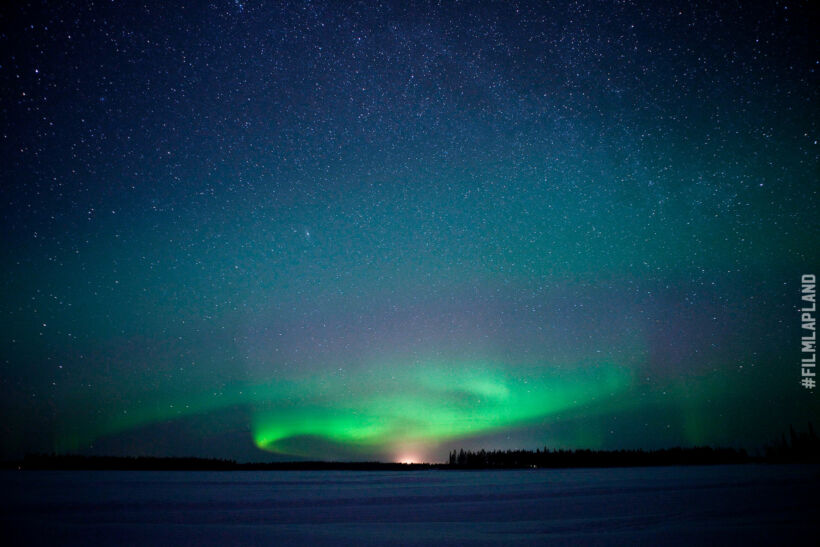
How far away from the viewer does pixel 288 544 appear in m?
12.7

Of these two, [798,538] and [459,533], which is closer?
[798,538]

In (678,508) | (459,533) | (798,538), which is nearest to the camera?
(798,538)

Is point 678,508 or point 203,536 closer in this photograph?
point 203,536

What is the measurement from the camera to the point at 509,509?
19.4 metres

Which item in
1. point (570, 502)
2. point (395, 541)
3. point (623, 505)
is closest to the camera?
point (395, 541)

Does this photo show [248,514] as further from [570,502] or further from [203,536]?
[570,502]

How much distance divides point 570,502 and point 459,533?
1050 cm

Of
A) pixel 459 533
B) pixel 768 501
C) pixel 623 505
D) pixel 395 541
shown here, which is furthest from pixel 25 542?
pixel 768 501

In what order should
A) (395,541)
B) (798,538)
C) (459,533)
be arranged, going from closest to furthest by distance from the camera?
(798,538)
(395,541)
(459,533)

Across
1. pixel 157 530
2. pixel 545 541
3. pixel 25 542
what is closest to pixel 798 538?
pixel 545 541

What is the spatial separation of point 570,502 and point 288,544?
1378 cm

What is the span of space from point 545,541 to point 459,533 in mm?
2318

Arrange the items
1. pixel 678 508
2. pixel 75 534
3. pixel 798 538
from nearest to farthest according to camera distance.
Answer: pixel 798 538, pixel 75 534, pixel 678 508

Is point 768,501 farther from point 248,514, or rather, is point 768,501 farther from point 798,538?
point 248,514
